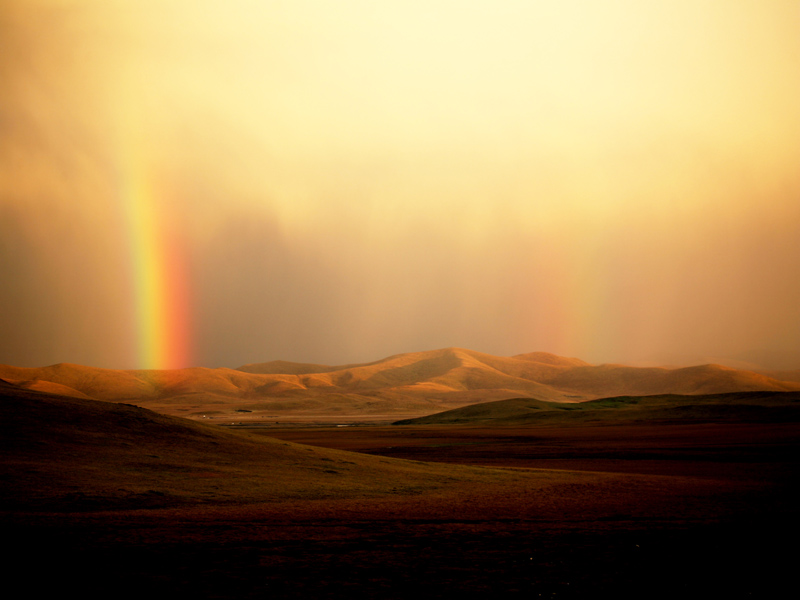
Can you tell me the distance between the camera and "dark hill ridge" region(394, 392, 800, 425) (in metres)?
67.3

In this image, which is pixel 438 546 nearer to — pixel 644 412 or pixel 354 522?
pixel 354 522

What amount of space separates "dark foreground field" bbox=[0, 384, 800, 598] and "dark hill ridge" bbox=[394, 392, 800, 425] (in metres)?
44.9

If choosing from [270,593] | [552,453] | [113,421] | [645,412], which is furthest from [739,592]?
[645,412]

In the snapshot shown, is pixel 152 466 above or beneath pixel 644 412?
above

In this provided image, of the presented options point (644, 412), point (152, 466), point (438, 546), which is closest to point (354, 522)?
point (438, 546)

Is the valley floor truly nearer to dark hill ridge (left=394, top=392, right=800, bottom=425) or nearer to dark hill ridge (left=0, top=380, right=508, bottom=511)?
dark hill ridge (left=0, top=380, right=508, bottom=511)

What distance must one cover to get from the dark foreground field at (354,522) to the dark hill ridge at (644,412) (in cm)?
4491

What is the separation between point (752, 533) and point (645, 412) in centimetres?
7074

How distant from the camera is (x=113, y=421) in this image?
24703 millimetres

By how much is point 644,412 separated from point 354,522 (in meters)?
72.6

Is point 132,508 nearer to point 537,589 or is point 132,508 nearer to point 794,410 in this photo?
point 537,589

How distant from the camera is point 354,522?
1330 cm

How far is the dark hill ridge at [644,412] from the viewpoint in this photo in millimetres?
67269

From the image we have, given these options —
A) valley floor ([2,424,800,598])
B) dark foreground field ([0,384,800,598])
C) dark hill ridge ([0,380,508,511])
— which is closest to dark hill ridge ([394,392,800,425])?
dark foreground field ([0,384,800,598])
